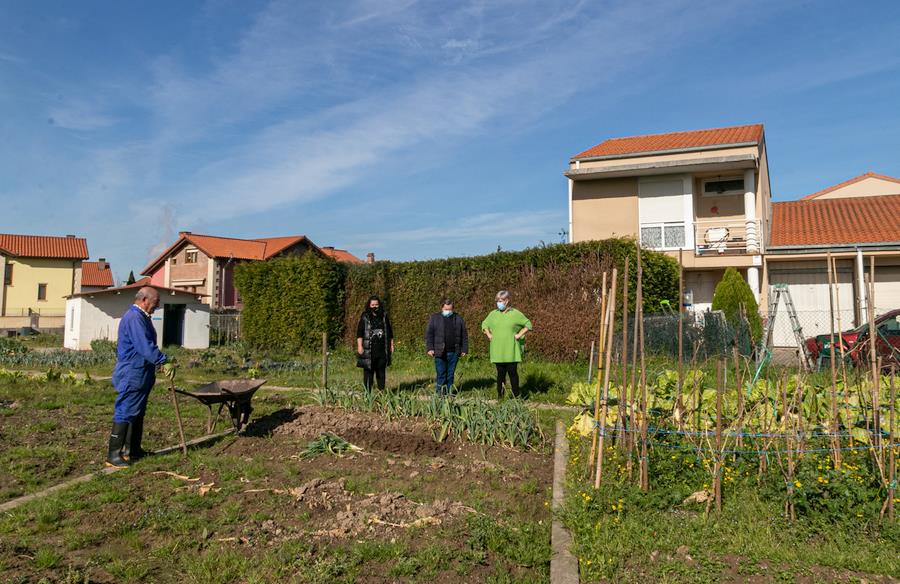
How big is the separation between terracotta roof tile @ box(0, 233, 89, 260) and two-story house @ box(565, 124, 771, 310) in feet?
130

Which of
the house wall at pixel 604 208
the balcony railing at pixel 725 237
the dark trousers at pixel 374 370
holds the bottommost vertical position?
the dark trousers at pixel 374 370

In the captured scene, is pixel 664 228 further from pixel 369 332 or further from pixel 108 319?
pixel 108 319

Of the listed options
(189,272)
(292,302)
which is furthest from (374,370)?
(189,272)

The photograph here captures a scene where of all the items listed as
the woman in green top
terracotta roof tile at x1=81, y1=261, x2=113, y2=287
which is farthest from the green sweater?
terracotta roof tile at x1=81, y1=261, x2=113, y2=287

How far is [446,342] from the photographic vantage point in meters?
8.23

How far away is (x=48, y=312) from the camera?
41.5m

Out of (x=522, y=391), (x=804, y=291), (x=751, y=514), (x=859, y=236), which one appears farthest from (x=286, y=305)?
(x=859, y=236)

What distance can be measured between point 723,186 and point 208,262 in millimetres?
30567

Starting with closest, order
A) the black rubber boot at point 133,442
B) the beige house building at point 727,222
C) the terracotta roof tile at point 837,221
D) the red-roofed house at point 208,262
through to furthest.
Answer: the black rubber boot at point 133,442 < the beige house building at point 727,222 < the terracotta roof tile at point 837,221 < the red-roofed house at point 208,262

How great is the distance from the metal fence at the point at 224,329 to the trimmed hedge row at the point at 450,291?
9.74 feet

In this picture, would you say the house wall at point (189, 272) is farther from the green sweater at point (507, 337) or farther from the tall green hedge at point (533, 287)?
the green sweater at point (507, 337)

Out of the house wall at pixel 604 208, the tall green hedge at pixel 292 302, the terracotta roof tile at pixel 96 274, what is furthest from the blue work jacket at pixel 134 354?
the terracotta roof tile at pixel 96 274

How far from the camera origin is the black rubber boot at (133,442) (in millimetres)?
5531

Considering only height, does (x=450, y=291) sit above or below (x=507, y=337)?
above
